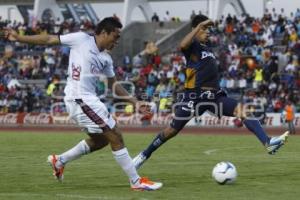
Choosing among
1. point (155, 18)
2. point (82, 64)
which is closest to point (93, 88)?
point (82, 64)

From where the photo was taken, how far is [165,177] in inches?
497

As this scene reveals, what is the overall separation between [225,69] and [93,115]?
3193 cm

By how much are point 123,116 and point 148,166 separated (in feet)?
83.5

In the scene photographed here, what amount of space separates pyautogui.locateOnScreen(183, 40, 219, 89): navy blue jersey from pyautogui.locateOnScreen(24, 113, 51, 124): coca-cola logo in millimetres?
30300

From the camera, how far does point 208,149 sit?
2023 centimetres

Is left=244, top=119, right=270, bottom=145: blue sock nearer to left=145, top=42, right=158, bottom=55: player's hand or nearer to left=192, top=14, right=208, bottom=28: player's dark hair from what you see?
left=192, top=14, right=208, bottom=28: player's dark hair

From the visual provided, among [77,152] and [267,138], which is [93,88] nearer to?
[77,152]

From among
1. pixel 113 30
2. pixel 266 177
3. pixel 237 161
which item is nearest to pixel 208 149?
pixel 237 161

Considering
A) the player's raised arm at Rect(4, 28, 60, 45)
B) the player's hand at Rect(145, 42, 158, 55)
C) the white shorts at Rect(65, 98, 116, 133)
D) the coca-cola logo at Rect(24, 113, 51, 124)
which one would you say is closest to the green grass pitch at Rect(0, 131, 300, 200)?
the white shorts at Rect(65, 98, 116, 133)

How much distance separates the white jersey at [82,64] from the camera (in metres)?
11.0

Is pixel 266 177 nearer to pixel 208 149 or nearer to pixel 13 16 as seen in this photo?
pixel 208 149

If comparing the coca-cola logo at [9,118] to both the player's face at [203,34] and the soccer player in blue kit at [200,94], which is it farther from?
the player's face at [203,34]

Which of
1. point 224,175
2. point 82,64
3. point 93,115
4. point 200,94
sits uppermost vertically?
point 82,64

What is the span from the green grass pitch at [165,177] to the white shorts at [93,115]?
33.5 inches
